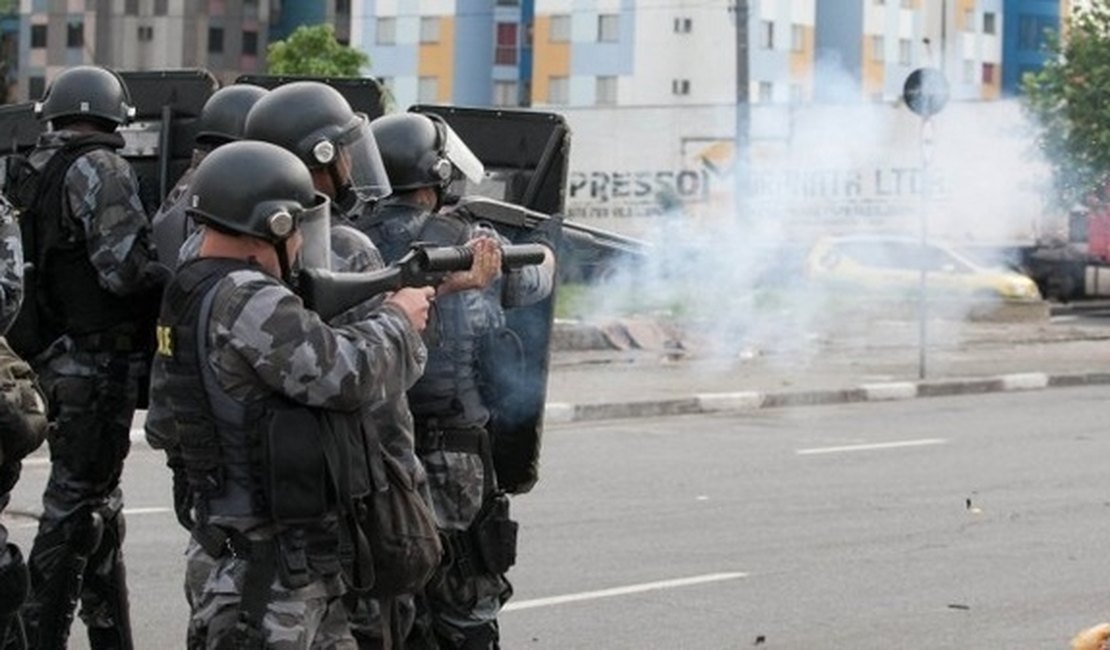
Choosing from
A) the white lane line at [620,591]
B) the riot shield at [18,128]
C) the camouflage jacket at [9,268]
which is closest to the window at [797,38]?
the white lane line at [620,591]

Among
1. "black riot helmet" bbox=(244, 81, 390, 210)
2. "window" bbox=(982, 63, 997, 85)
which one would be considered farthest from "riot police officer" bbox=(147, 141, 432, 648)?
"window" bbox=(982, 63, 997, 85)

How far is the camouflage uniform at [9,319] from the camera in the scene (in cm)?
714

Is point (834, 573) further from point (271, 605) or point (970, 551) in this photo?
point (271, 605)

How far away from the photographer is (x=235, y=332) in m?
5.43

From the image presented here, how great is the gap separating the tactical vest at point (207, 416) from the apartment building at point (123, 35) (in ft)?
247

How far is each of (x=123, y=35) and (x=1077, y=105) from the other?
52.1 meters

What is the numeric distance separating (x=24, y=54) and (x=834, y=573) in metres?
73.4

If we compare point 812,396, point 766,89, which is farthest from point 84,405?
point 766,89

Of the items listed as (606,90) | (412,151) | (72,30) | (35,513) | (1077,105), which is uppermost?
(72,30)

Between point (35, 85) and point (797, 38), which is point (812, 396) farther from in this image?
point (35, 85)

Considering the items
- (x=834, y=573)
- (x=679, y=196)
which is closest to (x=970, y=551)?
(x=834, y=573)

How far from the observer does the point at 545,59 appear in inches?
3044

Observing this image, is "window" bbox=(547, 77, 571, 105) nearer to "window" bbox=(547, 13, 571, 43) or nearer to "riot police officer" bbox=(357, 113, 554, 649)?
"window" bbox=(547, 13, 571, 43)

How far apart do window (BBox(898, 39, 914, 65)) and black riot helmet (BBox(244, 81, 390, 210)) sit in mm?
61803
